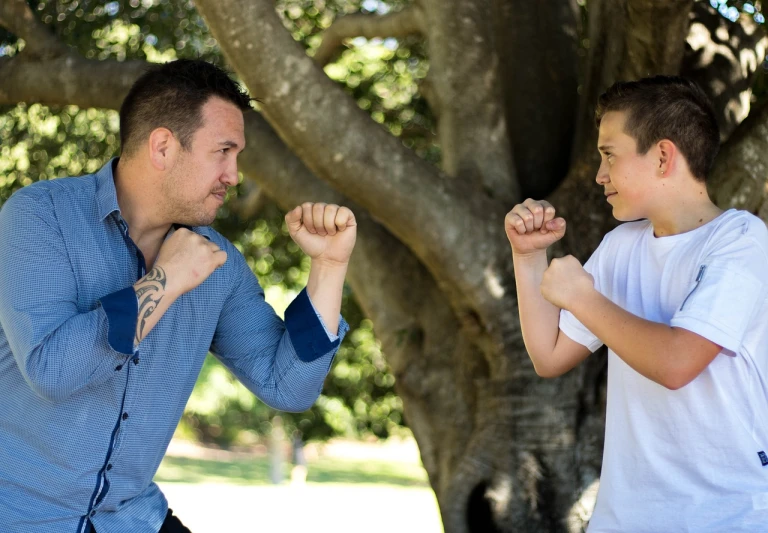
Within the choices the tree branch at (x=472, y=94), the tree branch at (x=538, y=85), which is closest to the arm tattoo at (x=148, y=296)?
the tree branch at (x=472, y=94)

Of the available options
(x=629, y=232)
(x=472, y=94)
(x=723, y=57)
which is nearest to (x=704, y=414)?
(x=629, y=232)

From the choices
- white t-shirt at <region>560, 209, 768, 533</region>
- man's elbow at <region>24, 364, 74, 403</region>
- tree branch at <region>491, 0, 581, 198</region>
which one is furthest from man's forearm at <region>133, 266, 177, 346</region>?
tree branch at <region>491, 0, 581, 198</region>

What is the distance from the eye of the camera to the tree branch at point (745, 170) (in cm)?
478

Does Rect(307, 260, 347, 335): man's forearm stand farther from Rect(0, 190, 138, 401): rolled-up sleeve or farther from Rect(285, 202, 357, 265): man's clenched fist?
Rect(0, 190, 138, 401): rolled-up sleeve

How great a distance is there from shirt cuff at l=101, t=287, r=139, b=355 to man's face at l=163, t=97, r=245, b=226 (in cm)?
52

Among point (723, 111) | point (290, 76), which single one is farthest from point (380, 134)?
point (723, 111)

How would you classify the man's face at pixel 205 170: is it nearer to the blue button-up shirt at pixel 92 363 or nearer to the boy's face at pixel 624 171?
the blue button-up shirt at pixel 92 363

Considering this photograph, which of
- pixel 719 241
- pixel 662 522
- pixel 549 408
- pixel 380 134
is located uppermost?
pixel 719 241

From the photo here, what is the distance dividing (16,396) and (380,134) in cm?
250

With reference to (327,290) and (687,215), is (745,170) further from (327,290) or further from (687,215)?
(327,290)

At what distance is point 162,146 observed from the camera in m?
3.29

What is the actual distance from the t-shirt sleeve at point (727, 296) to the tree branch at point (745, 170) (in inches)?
84.3

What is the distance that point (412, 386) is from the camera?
5801 millimetres

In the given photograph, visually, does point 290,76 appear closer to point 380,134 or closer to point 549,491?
point 380,134
